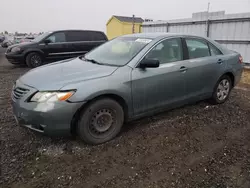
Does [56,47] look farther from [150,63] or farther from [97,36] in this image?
[150,63]

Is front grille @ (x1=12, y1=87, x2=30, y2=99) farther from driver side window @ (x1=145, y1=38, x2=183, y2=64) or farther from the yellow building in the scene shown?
the yellow building

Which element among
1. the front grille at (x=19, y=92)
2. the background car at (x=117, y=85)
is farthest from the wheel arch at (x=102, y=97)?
the front grille at (x=19, y=92)

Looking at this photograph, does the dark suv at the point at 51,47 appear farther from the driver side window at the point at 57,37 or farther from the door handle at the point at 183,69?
the door handle at the point at 183,69

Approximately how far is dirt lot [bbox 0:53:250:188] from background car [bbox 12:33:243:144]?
29 centimetres

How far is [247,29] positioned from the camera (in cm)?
820

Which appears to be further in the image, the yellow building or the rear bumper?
the yellow building

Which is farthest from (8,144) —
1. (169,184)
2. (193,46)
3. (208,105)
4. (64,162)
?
(208,105)

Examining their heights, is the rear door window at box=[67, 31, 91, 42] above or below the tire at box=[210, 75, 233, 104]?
above

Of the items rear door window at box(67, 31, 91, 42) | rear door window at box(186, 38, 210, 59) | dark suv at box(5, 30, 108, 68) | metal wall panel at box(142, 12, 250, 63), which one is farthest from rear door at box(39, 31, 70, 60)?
rear door window at box(186, 38, 210, 59)

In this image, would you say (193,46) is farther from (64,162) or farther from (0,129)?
(0,129)

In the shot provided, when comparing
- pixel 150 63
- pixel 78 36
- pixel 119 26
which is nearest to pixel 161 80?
pixel 150 63

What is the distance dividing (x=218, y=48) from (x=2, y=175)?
14.0 feet

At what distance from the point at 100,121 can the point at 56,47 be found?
7170mm

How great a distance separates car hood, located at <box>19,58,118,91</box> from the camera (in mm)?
2693
